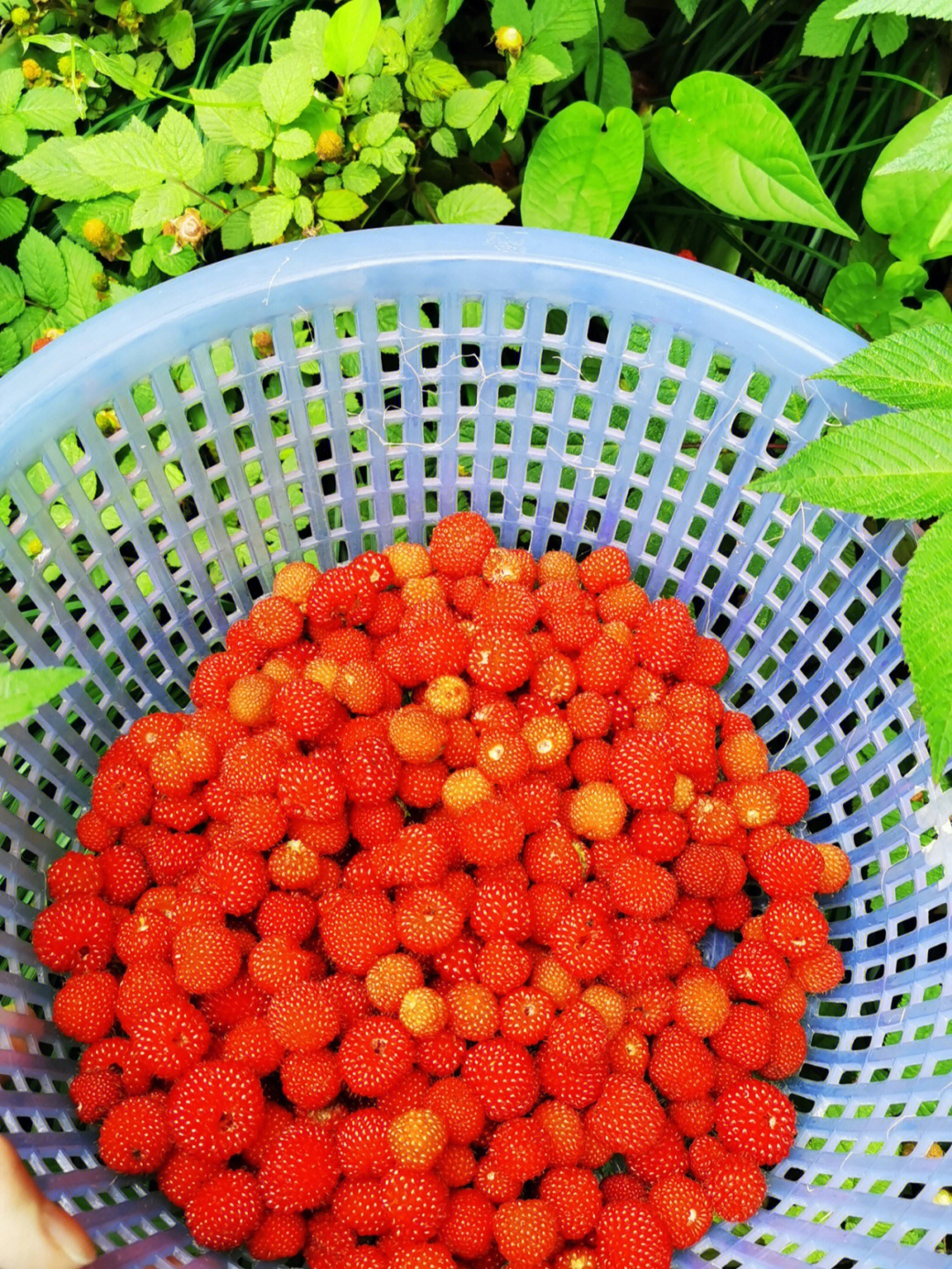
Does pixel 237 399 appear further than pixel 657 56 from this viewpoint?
No

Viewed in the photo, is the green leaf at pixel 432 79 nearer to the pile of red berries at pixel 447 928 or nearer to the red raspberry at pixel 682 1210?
the pile of red berries at pixel 447 928

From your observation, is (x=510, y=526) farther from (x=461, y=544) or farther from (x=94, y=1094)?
(x=94, y=1094)

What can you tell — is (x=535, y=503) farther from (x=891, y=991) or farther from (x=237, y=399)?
(x=891, y=991)

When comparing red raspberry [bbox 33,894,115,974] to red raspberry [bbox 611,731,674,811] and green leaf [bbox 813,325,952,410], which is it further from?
green leaf [bbox 813,325,952,410]

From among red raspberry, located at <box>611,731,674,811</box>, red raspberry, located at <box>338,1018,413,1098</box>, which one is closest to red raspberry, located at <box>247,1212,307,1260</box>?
red raspberry, located at <box>338,1018,413,1098</box>

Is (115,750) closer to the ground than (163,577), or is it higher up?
closer to the ground

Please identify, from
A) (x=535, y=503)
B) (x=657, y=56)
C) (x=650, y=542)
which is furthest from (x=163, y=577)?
(x=657, y=56)
